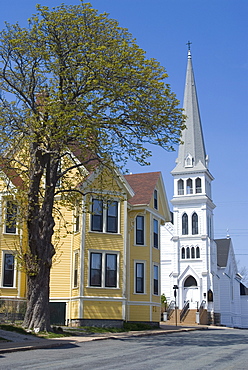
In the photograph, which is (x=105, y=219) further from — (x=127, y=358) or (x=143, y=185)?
(x=127, y=358)

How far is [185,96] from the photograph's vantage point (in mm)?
71688

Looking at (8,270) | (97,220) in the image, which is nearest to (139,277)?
(97,220)

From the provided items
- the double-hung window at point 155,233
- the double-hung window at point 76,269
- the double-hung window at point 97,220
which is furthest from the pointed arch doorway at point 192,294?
the double-hung window at point 97,220

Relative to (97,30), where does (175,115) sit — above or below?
below

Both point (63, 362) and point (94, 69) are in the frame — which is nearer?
point (63, 362)

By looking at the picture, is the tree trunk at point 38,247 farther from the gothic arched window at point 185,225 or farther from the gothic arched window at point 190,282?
the gothic arched window at point 185,225

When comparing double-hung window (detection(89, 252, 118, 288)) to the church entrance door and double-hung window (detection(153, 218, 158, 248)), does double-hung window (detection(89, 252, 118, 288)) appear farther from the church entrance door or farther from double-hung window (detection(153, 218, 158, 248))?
the church entrance door

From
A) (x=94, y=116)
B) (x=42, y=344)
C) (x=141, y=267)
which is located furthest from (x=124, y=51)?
(x=141, y=267)

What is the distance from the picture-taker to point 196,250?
6341cm

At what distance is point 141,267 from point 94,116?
1349 centimetres

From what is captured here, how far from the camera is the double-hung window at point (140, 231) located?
33.2 m

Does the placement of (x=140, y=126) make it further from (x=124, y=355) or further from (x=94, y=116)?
(x=124, y=355)

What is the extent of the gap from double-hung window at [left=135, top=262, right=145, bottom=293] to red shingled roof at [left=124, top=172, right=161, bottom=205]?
4080mm

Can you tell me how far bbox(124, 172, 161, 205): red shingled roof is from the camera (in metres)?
33.6
